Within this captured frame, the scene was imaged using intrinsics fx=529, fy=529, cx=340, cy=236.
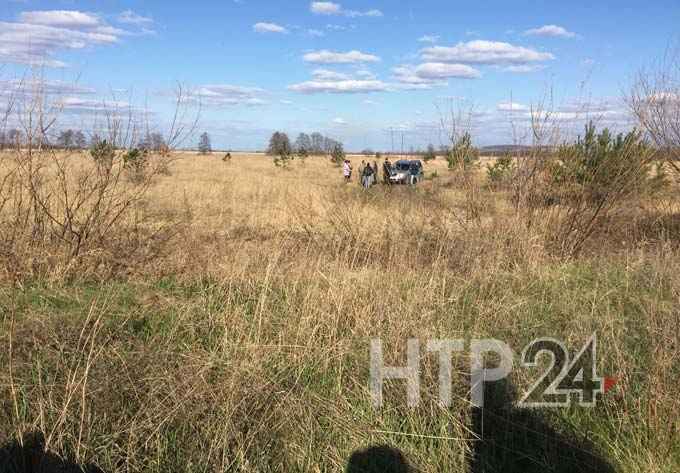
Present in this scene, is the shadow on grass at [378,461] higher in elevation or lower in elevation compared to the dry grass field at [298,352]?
lower

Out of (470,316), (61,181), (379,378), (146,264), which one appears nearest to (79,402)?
(379,378)

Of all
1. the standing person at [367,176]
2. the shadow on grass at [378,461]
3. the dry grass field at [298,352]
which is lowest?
the shadow on grass at [378,461]

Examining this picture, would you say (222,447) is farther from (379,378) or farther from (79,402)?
(379,378)

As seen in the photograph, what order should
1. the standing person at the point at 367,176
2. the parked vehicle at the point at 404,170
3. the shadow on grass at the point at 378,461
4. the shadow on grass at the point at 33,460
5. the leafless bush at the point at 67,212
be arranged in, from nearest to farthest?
the shadow on grass at the point at 33,460 → the shadow on grass at the point at 378,461 → the leafless bush at the point at 67,212 → the standing person at the point at 367,176 → the parked vehicle at the point at 404,170

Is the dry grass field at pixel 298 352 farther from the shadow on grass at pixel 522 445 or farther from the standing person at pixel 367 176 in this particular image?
the standing person at pixel 367 176

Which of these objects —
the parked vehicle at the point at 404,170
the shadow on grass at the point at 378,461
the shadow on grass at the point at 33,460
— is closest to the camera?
the shadow on grass at the point at 33,460

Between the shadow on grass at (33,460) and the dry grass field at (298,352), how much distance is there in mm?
20

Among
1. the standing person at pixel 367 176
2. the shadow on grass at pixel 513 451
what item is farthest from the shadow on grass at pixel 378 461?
the standing person at pixel 367 176

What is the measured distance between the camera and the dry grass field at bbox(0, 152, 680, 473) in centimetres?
284

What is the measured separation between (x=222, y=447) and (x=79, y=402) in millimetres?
844

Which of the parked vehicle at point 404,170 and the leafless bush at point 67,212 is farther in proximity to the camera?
the parked vehicle at point 404,170

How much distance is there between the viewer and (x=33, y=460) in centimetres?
273

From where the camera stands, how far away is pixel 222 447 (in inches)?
109

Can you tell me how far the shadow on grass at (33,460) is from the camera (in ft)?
8.77
